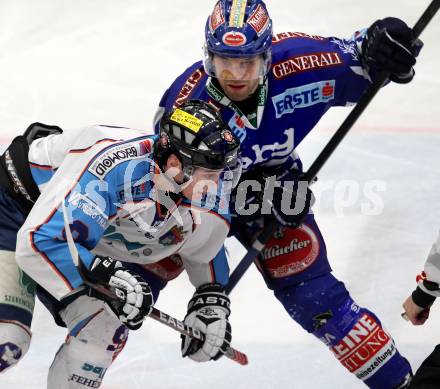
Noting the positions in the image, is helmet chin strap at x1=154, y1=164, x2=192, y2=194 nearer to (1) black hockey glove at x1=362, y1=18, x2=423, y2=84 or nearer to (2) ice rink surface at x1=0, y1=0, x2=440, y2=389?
(1) black hockey glove at x1=362, y1=18, x2=423, y2=84

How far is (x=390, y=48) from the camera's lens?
13.1ft

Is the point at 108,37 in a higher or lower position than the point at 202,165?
lower

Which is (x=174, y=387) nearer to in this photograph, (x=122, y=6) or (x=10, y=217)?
(x=10, y=217)

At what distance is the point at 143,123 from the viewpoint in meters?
6.06

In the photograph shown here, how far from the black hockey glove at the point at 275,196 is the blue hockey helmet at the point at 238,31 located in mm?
442

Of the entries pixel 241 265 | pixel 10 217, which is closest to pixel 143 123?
pixel 241 265

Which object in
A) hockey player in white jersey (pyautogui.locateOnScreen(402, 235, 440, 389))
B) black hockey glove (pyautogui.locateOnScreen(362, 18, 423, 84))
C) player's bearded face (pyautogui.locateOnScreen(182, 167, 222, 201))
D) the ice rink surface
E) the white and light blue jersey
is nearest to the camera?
the white and light blue jersey

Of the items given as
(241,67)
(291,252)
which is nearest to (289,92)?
(241,67)

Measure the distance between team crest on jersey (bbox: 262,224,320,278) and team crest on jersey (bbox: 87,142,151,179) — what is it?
0.80 metres

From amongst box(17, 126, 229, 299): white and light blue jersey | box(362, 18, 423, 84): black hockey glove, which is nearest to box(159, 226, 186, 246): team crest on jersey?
box(17, 126, 229, 299): white and light blue jersey

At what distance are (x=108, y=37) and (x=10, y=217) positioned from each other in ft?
10.0

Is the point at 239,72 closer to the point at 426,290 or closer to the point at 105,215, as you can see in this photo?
the point at 105,215

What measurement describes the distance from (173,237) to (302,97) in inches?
27.7

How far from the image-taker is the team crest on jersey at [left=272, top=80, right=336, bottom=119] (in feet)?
13.3
